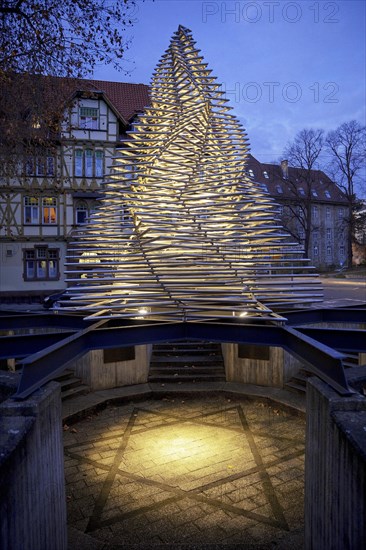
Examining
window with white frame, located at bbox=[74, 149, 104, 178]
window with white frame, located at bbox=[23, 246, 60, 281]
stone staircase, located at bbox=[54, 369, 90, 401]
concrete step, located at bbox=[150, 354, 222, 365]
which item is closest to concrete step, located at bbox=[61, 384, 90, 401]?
stone staircase, located at bbox=[54, 369, 90, 401]

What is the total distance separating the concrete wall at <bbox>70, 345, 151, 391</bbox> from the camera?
31.2ft

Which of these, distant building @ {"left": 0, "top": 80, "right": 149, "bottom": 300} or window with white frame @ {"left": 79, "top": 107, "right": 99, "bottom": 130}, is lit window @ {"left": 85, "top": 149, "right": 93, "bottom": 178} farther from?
window with white frame @ {"left": 79, "top": 107, "right": 99, "bottom": 130}

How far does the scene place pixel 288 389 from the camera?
30.3ft

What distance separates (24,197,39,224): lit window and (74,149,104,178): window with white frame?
271 centimetres

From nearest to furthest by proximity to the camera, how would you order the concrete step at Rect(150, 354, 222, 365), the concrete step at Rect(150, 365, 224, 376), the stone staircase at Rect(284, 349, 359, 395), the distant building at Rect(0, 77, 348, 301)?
the stone staircase at Rect(284, 349, 359, 395), the concrete step at Rect(150, 365, 224, 376), the concrete step at Rect(150, 354, 222, 365), the distant building at Rect(0, 77, 348, 301)

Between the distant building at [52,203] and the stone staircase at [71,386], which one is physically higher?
the distant building at [52,203]

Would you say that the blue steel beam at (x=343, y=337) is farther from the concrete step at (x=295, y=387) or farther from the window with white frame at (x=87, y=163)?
the window with white frame at (x=87, y=163)

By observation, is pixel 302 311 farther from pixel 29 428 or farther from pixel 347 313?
pixel 29 428

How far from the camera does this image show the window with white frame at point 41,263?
21984 mm

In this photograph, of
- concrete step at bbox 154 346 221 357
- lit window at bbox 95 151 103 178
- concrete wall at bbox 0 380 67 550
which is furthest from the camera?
lit window at bbox 95 151 103 178

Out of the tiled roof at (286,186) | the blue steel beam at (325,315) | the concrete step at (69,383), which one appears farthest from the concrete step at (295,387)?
the tiled roof at (286,186)

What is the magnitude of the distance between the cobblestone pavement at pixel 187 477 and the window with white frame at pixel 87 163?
53.5 feet

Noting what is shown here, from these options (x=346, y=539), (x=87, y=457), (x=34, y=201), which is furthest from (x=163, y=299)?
(x=34, y=201)

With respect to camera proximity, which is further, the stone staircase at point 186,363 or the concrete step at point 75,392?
the stone staircase at point 186,363
